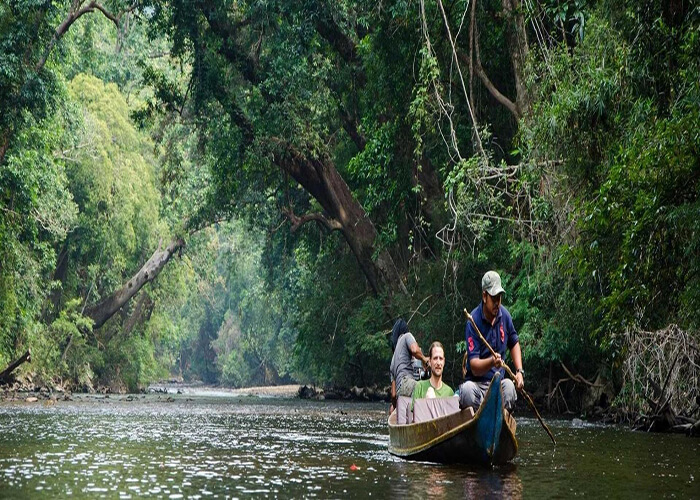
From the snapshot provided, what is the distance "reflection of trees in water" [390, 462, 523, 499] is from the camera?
9359 millimetres

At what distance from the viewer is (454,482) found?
10.2m

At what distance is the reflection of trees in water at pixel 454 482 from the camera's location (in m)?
9.36

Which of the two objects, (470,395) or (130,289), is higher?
(130,289)

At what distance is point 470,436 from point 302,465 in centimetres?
191

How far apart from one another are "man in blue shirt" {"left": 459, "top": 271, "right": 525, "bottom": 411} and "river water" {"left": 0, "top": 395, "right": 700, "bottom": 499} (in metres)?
0.81

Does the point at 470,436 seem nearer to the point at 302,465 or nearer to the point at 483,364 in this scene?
the point at 483,364

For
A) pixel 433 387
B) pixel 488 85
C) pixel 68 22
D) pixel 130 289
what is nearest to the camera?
pixel 433 387

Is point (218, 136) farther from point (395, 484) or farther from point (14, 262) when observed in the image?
point (395, 484)

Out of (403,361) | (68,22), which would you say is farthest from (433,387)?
(68,22)

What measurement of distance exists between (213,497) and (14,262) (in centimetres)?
2290

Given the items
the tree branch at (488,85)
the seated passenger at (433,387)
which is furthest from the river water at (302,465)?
the tree branch at (488,85)

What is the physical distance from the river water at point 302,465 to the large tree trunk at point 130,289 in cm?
2400

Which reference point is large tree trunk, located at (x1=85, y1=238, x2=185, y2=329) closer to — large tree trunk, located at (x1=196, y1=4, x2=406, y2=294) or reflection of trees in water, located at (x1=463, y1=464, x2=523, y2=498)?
large tree trunk, located at (x1=196, y1=4, x2=406, y2=294)

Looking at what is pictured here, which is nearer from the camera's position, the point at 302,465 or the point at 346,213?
the point at 302,465
